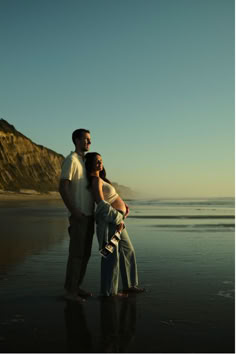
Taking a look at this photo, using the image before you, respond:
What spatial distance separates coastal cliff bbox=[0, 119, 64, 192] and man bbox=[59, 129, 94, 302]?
7813cm

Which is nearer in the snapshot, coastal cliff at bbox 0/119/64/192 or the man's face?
the man's face

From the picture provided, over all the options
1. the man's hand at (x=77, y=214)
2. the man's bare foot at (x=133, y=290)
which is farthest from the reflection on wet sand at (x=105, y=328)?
the man's hand at (x=77, y=214)

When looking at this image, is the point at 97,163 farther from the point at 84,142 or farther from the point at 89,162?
the point at 84,142

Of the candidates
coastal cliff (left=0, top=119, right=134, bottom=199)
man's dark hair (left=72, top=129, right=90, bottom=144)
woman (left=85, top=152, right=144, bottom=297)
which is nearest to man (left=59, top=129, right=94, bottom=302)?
woman (left=85, top=152, right=144, bottom=297)

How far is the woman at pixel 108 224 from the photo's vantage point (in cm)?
534

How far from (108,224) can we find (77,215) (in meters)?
0.46

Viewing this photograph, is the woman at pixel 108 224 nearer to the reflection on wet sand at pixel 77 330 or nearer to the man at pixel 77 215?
the man at pixel 77 215

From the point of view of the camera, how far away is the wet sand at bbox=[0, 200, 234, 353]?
3.60 metres

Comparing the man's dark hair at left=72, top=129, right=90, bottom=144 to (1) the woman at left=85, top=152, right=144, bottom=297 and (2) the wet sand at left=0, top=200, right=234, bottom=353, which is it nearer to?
(1) the woman at left=85, top=152, right=144, bottom=297

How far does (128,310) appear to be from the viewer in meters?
4.74

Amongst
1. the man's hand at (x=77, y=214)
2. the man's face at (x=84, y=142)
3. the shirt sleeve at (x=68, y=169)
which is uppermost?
the man's face at (x=84, y=142)

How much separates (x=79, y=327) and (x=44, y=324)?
383 mm

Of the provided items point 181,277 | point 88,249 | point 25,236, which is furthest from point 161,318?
point 25,236

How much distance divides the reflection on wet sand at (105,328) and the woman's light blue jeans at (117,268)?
0.79 feet
